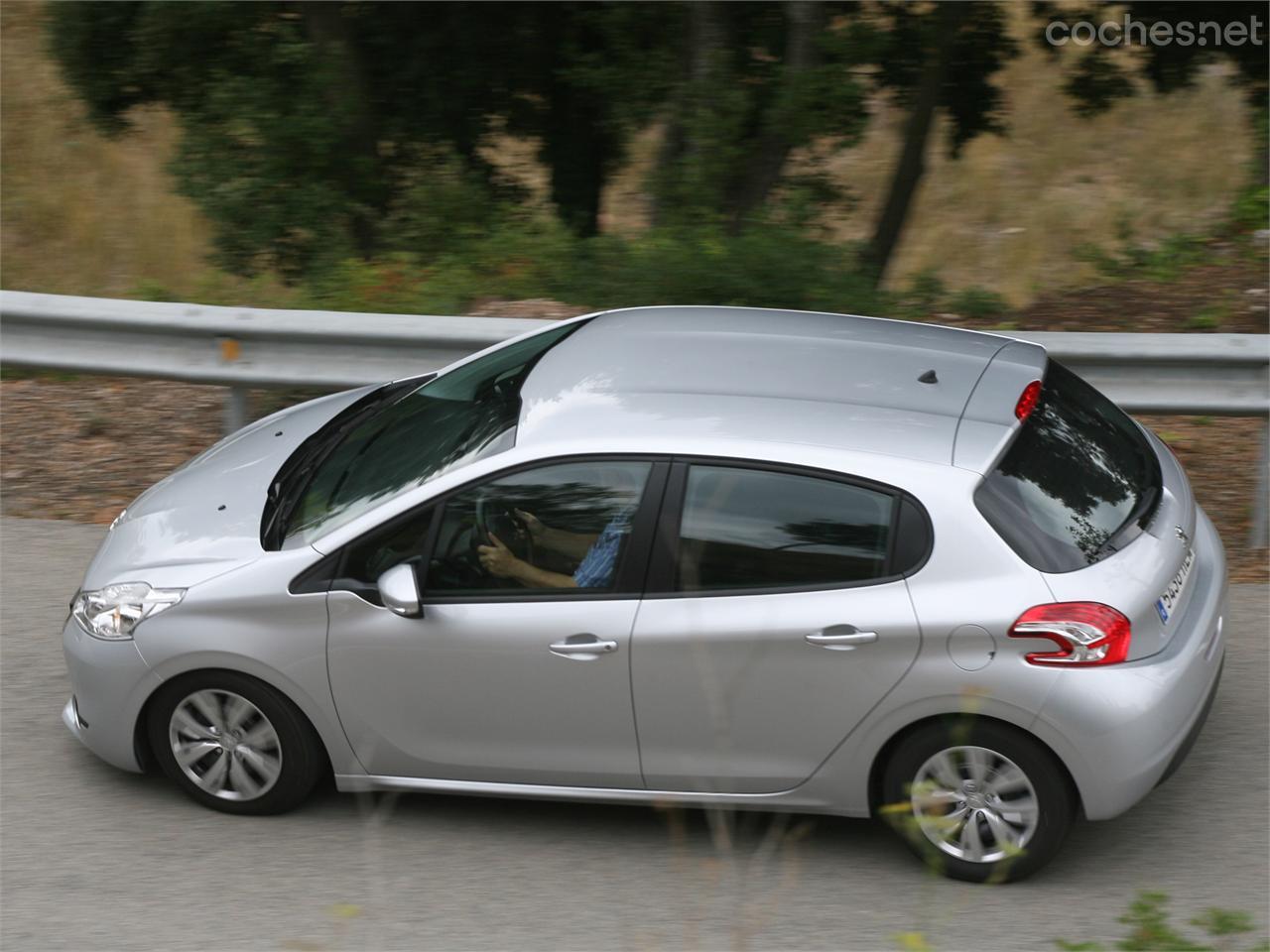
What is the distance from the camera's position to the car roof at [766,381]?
498 cm

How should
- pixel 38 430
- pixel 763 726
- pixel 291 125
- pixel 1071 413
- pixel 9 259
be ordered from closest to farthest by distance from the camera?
pixel 763 726, pixel 1071 413, pixel 38 430, pixel 291 125, pixel 9 259

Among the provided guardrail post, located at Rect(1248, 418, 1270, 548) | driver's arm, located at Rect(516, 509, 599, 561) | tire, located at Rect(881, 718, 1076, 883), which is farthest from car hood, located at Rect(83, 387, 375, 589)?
guardrail post, located at Rect(1248, 418, 1270, 548)

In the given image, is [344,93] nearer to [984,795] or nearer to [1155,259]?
[1155,259]

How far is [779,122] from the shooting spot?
1195 cm

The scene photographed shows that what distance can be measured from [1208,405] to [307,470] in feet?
13.9

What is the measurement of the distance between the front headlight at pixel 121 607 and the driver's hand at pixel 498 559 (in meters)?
1.07

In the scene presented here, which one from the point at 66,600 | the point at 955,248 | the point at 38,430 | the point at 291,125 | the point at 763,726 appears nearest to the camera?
the point at 763,726

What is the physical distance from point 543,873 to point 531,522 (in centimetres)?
115

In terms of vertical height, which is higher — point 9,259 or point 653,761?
point 653,761

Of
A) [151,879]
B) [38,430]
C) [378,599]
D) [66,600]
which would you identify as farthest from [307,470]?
[38,430]

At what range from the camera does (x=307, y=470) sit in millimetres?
5609

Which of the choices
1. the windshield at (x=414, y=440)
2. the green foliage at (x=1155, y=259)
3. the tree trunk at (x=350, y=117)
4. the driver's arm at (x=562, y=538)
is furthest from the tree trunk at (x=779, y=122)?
the driver's arm at (x=562, y=538)

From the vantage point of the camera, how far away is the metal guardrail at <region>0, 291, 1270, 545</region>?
23.7 feet

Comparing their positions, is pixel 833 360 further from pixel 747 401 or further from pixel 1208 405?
pixel 1208 405
